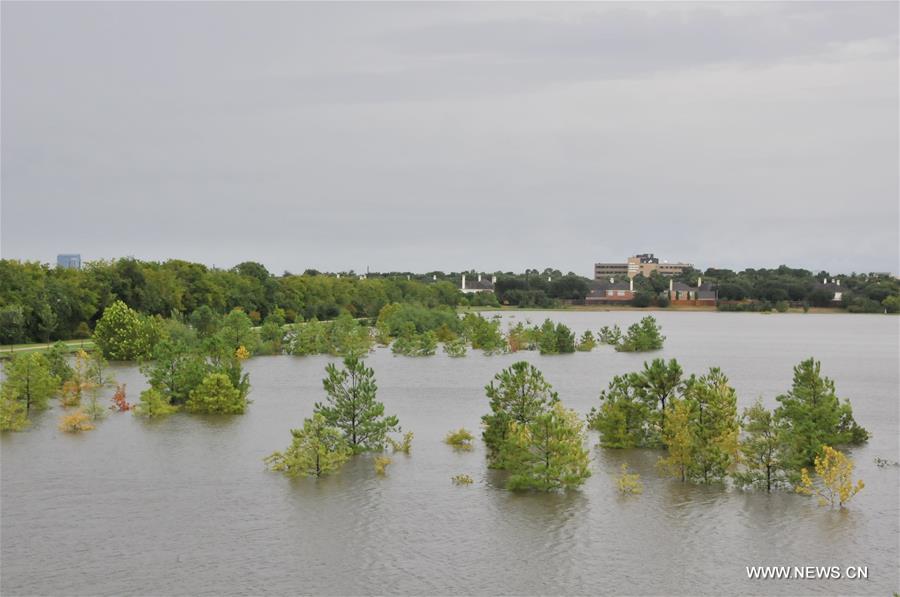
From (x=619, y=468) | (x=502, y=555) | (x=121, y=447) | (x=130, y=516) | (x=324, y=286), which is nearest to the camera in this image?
(x=502, y=555)

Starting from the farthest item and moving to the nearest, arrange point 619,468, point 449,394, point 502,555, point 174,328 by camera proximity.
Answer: point 174,328, point 449,394, point 619,468, point 502,555

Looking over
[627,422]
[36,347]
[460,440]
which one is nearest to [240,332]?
[36,347]

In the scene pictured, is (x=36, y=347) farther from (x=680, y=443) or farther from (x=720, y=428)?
(x=720, y=428)

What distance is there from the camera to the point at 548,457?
35.4 metres

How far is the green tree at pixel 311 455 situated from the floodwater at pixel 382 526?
32.4 inches

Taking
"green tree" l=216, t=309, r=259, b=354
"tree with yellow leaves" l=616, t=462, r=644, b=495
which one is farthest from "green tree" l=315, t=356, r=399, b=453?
"green tree" l=216, t=309, r=259, b=354

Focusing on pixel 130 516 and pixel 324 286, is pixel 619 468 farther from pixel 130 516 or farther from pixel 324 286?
pixel 324 286

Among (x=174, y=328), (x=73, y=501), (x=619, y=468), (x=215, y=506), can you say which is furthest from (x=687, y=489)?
(x=174, y=328)

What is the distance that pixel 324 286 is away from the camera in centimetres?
16200

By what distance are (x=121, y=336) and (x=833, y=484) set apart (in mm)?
72136

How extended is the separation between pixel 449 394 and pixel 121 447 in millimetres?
26534

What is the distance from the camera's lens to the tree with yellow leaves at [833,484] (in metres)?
33.5

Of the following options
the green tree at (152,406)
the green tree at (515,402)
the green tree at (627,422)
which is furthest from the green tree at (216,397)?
the green tree at (627,422)

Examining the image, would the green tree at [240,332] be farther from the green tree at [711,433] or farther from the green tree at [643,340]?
the green tree at [711,433]
